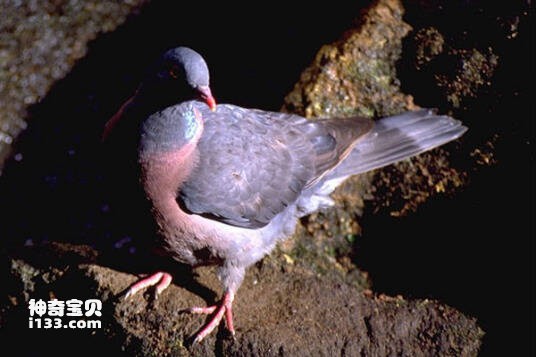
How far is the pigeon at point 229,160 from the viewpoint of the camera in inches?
124

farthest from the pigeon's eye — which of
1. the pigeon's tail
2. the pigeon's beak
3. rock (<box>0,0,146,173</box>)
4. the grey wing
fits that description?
rock (<box>0,0,146,173</box>)

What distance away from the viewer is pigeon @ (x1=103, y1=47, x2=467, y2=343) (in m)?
3.16

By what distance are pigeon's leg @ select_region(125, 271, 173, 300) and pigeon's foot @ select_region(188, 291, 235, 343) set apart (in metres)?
0.24

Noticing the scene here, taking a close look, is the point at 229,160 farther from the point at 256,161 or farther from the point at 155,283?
the point at 155,283

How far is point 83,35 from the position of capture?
5.90 meters

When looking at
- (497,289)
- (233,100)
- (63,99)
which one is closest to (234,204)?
(497,289)

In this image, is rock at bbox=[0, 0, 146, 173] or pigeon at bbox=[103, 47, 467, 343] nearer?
pigeon at bbox=[103, 47, 467, 343]

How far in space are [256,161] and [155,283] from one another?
961mm

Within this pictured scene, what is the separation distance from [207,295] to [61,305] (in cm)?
87

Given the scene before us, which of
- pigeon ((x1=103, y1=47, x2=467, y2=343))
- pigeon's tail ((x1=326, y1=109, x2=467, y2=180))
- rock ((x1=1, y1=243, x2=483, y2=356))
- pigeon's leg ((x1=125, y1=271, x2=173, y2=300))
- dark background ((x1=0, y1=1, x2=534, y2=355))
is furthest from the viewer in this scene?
pigeon's tail ((x1=326, y1=109, x2=467, y2=180))

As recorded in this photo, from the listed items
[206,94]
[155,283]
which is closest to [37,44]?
[155,283]

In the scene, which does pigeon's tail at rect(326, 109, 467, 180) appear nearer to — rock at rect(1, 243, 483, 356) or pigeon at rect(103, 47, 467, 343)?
pigeon at rect(103, 47, 467, 343)

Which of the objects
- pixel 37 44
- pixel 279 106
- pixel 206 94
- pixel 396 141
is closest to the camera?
pixel 206 94

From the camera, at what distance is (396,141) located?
4.07 meters
